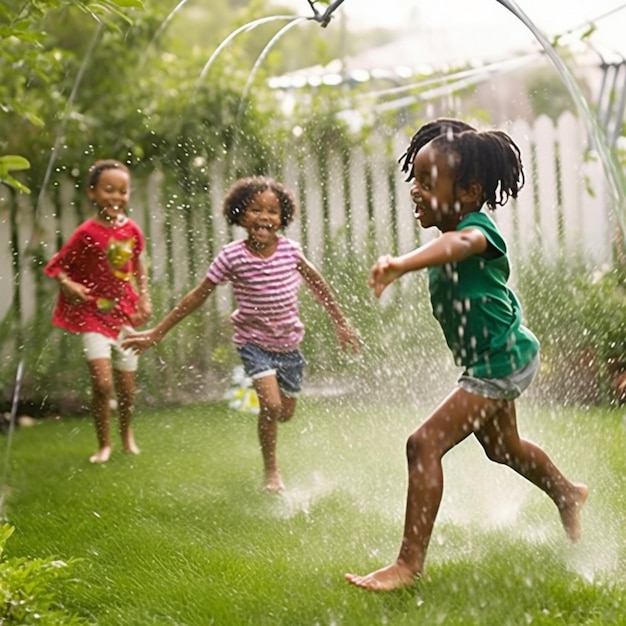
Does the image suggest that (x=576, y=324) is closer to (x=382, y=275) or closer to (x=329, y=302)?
(x=329, y=302)

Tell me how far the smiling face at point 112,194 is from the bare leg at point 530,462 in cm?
94

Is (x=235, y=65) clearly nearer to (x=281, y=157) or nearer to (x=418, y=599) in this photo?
(x=281, y=157)

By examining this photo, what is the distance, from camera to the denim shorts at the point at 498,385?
2.41 metres

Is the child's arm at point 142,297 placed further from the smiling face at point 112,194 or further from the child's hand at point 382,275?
the child's hand at point 382,275

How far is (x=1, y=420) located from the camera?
4.31 meters

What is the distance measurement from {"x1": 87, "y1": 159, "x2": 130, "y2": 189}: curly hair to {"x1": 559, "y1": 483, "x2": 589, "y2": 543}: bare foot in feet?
3.93

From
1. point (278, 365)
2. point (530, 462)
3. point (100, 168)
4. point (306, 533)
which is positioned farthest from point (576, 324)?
point (100, 168)

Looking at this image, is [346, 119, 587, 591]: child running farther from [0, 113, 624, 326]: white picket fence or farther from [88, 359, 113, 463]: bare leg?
[88, 359, 113, 463]: bare leg

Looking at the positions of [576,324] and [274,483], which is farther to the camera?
[576,324]

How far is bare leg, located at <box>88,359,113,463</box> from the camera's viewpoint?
2631 mm

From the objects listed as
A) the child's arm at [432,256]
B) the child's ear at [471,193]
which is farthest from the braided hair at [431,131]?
the child's arm at [432,256]

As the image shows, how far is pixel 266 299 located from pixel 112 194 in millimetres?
506

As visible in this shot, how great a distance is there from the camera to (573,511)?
259 centimetres

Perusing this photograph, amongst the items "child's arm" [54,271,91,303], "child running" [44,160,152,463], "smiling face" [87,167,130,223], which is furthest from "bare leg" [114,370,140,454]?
"smiling face" [87,167,130,223]
